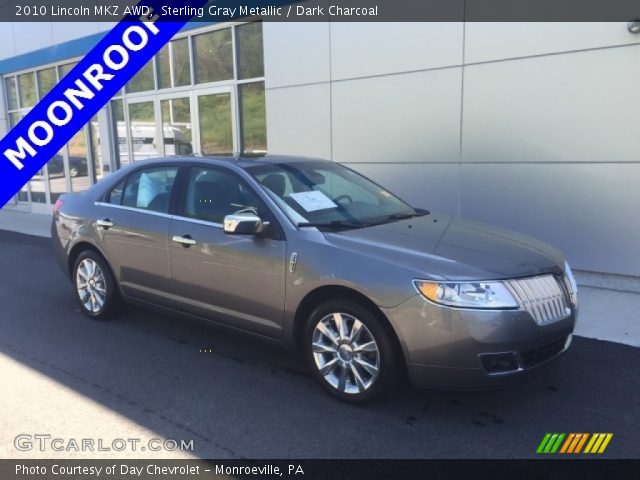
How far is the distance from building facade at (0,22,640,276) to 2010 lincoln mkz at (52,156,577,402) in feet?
3.36

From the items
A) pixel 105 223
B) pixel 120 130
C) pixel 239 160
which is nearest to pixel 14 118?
pixel 120 130

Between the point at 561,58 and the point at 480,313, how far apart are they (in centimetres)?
439

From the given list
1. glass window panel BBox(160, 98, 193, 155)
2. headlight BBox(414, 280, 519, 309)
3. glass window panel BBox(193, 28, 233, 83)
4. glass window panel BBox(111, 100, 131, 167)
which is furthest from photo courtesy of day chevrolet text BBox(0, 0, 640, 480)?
glass window panel BBox(111, 100, 131, 167)

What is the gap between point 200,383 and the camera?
154 inches

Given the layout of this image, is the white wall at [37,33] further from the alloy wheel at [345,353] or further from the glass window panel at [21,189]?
the alloy wheel at [345,353]

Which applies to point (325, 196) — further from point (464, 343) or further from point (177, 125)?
point (177, 125)

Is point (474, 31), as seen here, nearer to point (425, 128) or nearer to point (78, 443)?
point (425, 128)

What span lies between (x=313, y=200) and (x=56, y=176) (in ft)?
41.5

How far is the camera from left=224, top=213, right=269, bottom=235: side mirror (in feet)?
12.2

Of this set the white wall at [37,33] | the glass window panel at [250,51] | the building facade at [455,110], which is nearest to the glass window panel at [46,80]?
the white wall at [37,33]

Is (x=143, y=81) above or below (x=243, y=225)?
above

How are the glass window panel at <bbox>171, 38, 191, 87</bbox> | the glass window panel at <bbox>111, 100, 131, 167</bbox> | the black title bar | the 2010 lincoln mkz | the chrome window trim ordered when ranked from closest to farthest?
the 2010 lincoln mkz, the chrome window trim, the black title bar, the glass window panel at <bbox>171, 38, 191, 87</bbox>, the glass window panel at <bbox>111, 100, 131, 167</bbox>

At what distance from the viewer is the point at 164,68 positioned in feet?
37.0

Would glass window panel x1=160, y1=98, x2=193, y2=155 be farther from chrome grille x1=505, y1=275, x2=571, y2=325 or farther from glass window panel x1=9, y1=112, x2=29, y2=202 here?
chrome grille x1=505, y1=275, x2=571, y2=325
